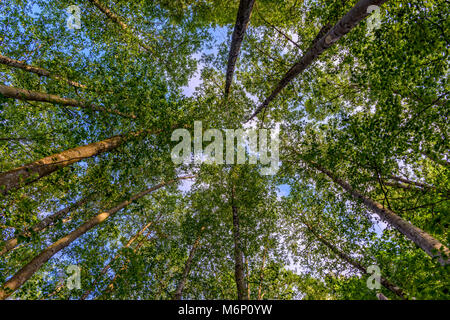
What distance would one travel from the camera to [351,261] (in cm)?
862

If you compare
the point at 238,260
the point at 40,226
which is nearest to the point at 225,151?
the point at 238,260

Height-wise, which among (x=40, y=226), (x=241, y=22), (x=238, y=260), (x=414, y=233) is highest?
(x=241, y=22)

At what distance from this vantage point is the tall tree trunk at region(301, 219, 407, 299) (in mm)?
6360

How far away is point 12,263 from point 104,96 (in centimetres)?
1162

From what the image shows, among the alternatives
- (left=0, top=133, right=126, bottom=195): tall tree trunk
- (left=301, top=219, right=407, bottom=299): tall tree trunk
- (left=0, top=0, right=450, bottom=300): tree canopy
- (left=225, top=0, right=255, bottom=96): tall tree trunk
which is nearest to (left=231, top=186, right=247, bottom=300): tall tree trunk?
(left=0, top=0, right=450, bottom=300): tree canopy

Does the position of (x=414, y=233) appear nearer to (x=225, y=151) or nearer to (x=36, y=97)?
(x=225, y=151)

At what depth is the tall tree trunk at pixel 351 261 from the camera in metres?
6.36

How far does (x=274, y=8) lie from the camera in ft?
28.2

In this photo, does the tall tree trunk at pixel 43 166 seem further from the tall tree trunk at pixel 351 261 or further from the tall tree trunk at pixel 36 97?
the tall tree trunk at pixel 351 261

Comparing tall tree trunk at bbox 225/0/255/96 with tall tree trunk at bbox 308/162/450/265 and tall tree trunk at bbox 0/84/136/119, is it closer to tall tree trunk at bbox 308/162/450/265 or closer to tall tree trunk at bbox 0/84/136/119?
tall tree trunk at bbox 0/84/136/119

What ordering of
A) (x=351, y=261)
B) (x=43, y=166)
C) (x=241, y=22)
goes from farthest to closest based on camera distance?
(x=351, y=261) → (x=241, y=22) → (x=43, y=166)

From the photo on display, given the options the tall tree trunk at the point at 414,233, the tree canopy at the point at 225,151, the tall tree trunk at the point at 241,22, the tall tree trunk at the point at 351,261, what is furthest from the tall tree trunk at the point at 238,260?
the tall tree trunk at the point at 241,22

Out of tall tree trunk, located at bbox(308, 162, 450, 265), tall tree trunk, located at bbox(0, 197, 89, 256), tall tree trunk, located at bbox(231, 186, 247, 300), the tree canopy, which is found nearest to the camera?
tall tree trunk, located at bbox(308, 162, 450, 265)

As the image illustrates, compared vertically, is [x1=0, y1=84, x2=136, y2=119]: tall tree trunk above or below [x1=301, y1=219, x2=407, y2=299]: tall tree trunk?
above
